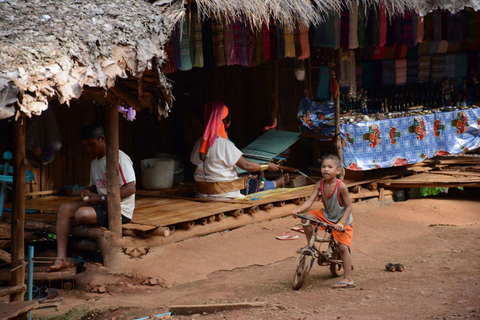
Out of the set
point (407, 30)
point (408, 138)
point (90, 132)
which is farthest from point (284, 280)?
point (407, 30)

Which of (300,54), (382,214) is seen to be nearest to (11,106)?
(300,54)

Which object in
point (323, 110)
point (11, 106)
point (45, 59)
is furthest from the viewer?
point (323, 110)

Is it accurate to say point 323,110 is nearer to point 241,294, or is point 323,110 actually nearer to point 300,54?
point 300,54

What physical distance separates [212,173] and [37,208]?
7.92ft

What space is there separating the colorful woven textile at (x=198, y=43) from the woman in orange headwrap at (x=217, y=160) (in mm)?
728

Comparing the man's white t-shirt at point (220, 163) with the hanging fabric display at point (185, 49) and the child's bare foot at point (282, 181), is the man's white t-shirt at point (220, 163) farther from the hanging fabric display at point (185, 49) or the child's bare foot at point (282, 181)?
the child's bare foot at point (282, 181)

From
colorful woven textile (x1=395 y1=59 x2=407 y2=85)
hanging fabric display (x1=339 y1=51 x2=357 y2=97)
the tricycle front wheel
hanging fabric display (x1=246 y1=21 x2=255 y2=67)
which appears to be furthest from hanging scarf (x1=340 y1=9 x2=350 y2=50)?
the tricycle front wheel

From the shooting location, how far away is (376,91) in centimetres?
1232

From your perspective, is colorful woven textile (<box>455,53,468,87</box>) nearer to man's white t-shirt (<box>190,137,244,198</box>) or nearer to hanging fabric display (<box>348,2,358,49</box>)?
hanging fabric display (<box>348,2,358,49</box>)

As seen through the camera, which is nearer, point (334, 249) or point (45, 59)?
point (45, 59)

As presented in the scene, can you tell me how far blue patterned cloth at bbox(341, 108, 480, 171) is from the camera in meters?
10.6

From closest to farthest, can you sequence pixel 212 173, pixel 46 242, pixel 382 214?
pixel 46 242, pixel 212 173, pixel 382 214

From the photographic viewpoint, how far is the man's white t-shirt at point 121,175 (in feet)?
25.1

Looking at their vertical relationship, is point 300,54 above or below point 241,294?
above
